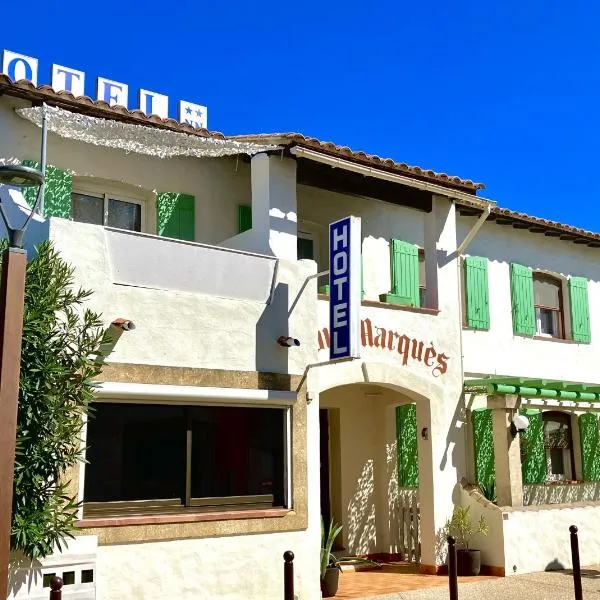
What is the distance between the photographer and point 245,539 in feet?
33.6

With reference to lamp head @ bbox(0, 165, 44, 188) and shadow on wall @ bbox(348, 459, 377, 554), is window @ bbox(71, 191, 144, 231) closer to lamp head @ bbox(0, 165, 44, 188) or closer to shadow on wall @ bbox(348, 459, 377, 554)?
lamp head @ bbox(0, 165, 44, 188)

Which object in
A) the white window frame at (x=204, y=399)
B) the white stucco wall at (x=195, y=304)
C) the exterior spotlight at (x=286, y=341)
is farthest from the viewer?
the exterior spotlight at (x=286, y=341)

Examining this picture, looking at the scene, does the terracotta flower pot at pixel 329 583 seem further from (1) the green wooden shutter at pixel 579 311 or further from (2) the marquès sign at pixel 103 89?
(1) the green wooden shutter at pixel 579 311

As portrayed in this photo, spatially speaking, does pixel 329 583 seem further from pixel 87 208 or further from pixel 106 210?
pixel 87 208

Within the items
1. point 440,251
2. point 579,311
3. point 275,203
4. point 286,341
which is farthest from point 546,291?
point 286,341

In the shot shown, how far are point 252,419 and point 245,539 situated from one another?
150cm

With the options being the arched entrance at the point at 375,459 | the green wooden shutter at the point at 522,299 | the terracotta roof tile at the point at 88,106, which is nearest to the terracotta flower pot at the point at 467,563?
the arched entrance at the point at 375,459

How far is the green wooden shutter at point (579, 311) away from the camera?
17734 millimetres

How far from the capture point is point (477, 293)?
1608cm

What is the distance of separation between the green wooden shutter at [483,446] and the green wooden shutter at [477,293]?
6.18ft

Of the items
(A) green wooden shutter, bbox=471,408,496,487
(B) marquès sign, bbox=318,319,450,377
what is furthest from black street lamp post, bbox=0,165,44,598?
(A) green wooden shutter, bbox=471,408,496,487

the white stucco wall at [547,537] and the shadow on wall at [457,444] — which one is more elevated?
the shadow on wall at [457,444]

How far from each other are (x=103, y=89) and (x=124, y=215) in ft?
6.07

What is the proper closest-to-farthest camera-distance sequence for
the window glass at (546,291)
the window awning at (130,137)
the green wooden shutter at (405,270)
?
the window awning at (130,137), the green wooden shutter at (405,270), the window glass at (546,291)
